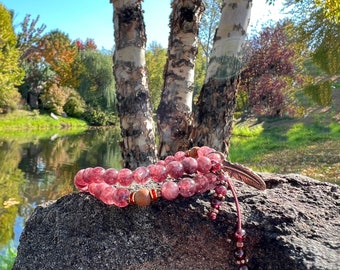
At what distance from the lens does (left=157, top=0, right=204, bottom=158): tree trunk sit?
9.61ft

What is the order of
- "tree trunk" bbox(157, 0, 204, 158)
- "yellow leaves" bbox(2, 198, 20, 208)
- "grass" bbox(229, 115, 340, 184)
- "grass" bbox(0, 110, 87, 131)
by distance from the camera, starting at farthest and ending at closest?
1. "grass" bbox(0, 110, 87, 131)
2. "grass" bbox(229, 115, 340, 184)
3. "yellow leaves" bbox(2, 198, 20, 208)
4. "tree trunk" bbox(157, 0, 204, 158)

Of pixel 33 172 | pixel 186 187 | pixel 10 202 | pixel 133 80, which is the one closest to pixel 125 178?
pixel 186 187

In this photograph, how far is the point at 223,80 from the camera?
2.59 m

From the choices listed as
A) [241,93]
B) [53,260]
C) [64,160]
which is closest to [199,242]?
[53,260]

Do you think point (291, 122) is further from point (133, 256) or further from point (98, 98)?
point (98, 98)

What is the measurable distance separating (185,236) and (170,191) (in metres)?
0.16

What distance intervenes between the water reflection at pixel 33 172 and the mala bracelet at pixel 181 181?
5.55m

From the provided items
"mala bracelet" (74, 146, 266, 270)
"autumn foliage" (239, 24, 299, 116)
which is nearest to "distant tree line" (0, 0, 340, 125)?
"autumn foliage" (239, 24, 299, 116)

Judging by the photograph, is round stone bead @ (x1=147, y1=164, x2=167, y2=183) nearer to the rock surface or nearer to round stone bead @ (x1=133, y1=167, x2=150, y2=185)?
round stone bead @ (x1=133, y1=167, x2=150, y2=185)

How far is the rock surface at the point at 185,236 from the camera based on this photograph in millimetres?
1338

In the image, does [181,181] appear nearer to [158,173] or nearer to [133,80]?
[158,173]

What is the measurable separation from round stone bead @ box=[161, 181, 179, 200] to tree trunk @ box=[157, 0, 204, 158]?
4.81 feet

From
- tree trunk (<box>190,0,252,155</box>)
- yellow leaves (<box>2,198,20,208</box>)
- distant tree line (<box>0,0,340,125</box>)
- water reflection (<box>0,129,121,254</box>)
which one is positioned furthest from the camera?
distant tree line (<box>0,0,340,125</box>)

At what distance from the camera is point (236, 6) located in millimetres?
2631
